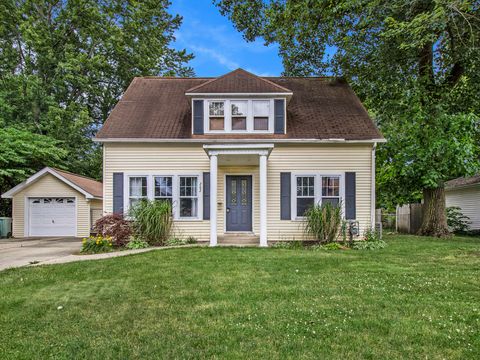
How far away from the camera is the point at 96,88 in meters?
20.3

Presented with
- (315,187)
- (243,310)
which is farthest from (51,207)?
(243,310)

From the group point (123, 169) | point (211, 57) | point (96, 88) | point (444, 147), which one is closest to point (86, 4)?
point (96, 88)

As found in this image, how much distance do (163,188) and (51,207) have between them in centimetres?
696

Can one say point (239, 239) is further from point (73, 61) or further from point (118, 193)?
point (73, 61)

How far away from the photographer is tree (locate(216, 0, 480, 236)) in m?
10.9

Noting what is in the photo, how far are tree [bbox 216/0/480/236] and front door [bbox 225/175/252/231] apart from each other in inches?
211

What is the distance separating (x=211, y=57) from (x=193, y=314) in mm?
21373

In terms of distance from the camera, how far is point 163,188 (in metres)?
11.0

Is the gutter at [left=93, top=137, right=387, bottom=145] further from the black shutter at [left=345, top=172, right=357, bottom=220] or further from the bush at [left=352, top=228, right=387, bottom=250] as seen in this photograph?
the bush at [left=352, top=228, right=387, bottom=250]

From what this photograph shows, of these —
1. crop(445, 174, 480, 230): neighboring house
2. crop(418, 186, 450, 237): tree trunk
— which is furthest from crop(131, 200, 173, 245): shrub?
crop(445, 174, 480, 230): neighboring house

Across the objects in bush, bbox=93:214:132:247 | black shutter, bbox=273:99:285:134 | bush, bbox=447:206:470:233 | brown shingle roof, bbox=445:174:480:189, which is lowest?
bush, bbox=447:206:470:233

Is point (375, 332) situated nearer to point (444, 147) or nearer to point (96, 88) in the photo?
point (444, 147)

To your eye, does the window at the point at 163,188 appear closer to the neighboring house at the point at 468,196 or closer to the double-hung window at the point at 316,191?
the double-hung window at the point at 316,191

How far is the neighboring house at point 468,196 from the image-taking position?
53.1 feet
